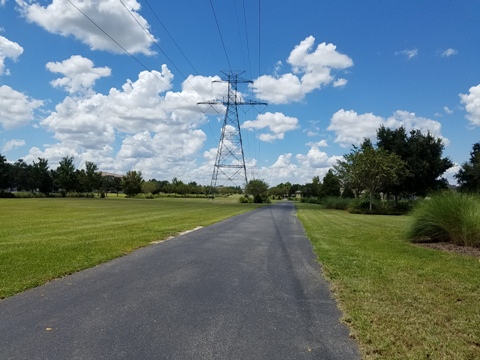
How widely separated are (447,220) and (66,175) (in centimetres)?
8139

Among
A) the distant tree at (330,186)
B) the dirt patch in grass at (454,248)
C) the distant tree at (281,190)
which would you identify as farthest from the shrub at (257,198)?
the distant tree at (281,190)

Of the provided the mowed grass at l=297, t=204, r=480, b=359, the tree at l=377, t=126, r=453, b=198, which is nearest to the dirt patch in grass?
the mowed grass at l=297, t=204, r=480, b=359

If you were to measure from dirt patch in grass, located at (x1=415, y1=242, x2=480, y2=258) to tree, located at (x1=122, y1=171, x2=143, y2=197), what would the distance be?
83.7m

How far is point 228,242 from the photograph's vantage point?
40.0 feet

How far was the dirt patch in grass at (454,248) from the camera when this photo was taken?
33.2 feet

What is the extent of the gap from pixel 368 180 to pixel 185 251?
3136 cm

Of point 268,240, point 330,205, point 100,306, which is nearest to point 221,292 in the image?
point 100,306

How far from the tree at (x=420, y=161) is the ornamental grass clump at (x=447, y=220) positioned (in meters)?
29.3

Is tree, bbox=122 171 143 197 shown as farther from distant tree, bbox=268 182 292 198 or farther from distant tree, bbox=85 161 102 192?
distant tree, bbox=268 182 292 198

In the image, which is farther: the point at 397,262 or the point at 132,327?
the point at 397,262

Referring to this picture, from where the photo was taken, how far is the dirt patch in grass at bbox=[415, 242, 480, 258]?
10.1m

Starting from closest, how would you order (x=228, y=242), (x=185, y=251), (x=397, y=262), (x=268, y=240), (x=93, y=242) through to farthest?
(x=397, y=262)
(x=185, y=251)
(x=93, y=242)
(x=228, y=242)
(x=268, y=240)

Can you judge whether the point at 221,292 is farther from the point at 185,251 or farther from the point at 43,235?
the point at 43,235

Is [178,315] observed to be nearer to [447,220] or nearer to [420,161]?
[447,220]
